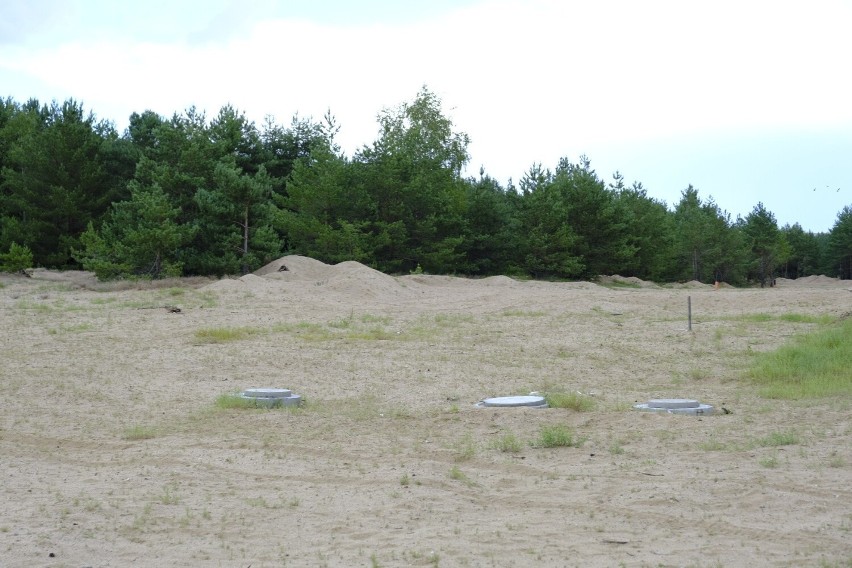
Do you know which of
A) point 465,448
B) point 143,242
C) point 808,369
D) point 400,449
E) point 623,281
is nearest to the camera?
point 465,448

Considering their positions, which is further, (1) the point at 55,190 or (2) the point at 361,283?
(1) the point at 55,190

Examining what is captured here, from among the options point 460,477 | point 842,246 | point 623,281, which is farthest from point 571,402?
point 842,246

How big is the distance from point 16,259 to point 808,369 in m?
27.8

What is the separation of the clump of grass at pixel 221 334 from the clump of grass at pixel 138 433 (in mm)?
6671

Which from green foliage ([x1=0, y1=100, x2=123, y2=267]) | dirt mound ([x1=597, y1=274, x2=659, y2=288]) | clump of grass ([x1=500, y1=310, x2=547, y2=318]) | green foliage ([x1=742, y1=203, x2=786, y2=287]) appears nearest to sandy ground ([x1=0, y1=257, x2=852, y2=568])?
clump of grass ([x1=500, y1=310, x2=547, y2=318])

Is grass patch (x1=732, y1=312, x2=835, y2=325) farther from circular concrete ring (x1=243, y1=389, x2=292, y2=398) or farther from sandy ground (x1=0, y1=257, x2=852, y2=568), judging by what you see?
circular concrete ring (x1=243, y1=389, x2=292, y2=398)

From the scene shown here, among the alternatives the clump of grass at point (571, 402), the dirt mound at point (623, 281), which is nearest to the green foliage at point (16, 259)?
the dirt mound at point (623, 281)

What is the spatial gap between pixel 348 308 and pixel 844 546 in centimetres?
1830

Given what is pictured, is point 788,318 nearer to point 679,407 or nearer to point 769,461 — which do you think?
point 679,407

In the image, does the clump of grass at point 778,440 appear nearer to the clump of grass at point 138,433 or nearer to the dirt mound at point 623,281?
the clump of grass at point 138,433

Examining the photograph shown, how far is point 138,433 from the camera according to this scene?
10281 millimetres

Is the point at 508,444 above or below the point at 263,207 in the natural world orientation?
below

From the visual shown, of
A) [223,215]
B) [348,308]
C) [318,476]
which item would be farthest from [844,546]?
[223,215]

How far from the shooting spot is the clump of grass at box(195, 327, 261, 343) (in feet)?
57.0
